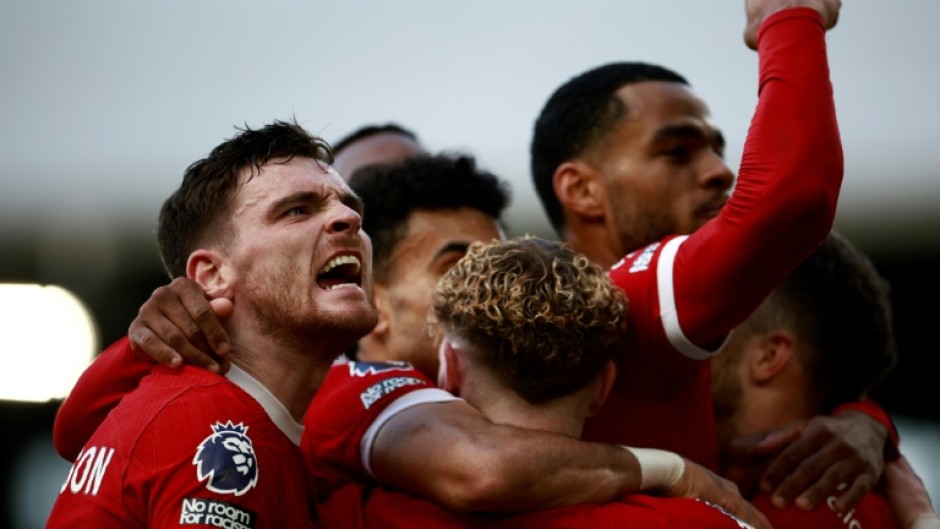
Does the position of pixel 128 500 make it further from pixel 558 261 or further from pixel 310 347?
pixel 558 261

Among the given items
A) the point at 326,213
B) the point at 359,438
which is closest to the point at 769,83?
the point at 326,213

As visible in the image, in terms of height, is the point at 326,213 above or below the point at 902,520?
above

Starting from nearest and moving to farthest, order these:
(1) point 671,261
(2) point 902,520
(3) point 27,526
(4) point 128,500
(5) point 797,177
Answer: (4) point 128,500 < (5) point 797,177 < (1) point 671,261 < (2) point 902,520 < (3) point 27,526

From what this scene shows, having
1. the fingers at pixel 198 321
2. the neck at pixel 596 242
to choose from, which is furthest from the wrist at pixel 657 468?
the neck at pixel 596 242

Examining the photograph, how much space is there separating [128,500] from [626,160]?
195 cm

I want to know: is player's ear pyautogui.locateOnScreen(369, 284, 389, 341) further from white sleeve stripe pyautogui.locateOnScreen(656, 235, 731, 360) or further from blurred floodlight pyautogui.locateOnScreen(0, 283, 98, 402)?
blurred floodlight pyautogui.locateOnScreen(0, 283, 98, 402)

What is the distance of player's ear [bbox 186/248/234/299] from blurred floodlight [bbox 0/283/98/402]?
5.82 meters

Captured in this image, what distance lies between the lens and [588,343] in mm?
2730

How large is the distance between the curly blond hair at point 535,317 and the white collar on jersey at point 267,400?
0.41m

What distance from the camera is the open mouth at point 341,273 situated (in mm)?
2855

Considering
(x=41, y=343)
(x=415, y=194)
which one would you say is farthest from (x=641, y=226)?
(x=41, y=343)

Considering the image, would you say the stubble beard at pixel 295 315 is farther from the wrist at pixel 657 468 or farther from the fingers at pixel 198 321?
the wrist at pixel 657 468

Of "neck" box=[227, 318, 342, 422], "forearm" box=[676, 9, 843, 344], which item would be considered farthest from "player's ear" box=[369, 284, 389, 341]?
"forearm" box=[676, 9, 843, 344]

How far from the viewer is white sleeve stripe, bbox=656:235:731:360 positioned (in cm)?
284
